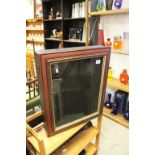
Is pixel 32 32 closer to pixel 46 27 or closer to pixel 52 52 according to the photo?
pixel 46 27

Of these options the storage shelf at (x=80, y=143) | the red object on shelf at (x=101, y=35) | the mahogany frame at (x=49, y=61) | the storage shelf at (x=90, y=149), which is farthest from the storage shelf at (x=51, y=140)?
the red object on shelf at (x=101, y=35)

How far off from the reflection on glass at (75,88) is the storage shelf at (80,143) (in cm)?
28

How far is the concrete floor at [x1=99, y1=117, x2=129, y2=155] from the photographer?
175 cm

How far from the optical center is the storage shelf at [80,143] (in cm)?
136

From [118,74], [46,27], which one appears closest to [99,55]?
[118,74]

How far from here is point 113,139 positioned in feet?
6.26

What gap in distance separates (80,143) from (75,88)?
0.52m

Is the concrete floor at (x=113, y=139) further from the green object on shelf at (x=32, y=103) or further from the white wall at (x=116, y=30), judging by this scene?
the green object on shelf at (x=32, y=103)

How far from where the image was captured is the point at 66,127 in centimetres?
123

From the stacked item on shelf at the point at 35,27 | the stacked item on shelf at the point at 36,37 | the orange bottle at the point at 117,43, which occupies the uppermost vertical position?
the stacked item on shelf at the point at 35,27

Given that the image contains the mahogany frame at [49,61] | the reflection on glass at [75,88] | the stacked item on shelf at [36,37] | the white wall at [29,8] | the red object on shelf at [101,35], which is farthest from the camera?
the white wall at [29,8]
